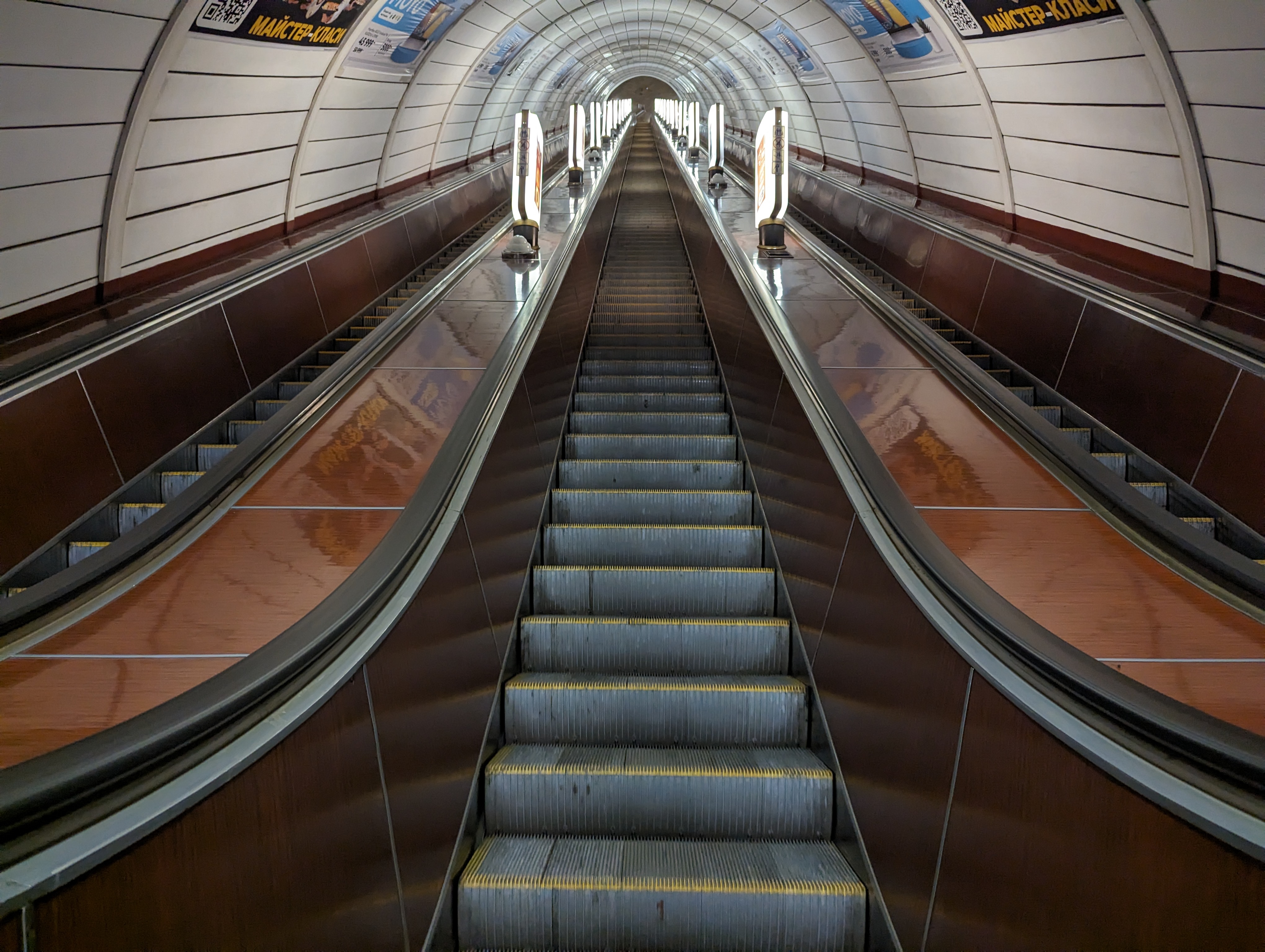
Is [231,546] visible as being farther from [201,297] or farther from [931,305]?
[931,305]

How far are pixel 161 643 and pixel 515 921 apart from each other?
4.01 ft

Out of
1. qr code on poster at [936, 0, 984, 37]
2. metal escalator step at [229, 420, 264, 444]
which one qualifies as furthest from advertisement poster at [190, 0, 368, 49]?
qr code on poster at [936, 0, 984, 37]

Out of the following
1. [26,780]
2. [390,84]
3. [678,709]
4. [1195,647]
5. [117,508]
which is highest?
[390,84]

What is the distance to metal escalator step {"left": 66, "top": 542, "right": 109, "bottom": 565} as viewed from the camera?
3146 millimetres

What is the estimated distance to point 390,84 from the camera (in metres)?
10.3

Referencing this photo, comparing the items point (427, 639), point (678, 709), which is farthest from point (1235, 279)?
point (427, 639)

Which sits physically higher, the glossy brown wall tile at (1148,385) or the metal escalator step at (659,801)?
the glossy brown wall tile at (1148,385)

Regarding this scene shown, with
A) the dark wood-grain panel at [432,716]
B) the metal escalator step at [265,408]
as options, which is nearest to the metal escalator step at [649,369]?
the metal escalator step at [265,408]

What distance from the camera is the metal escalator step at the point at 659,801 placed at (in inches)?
101

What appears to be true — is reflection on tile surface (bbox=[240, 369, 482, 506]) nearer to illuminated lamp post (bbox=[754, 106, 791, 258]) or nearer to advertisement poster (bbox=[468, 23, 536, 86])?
illuminated lamp post (bbox=[754, 106, 791, 258])

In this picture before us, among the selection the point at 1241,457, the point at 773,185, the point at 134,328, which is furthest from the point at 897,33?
the point at 134,328

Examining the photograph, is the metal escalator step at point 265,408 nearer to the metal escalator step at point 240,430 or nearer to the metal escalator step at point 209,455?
the metal escalator step at point 240,430

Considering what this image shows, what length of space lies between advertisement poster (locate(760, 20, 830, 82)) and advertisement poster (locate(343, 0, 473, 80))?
5.93 metres

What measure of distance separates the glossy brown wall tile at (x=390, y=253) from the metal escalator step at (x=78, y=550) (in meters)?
4.57
